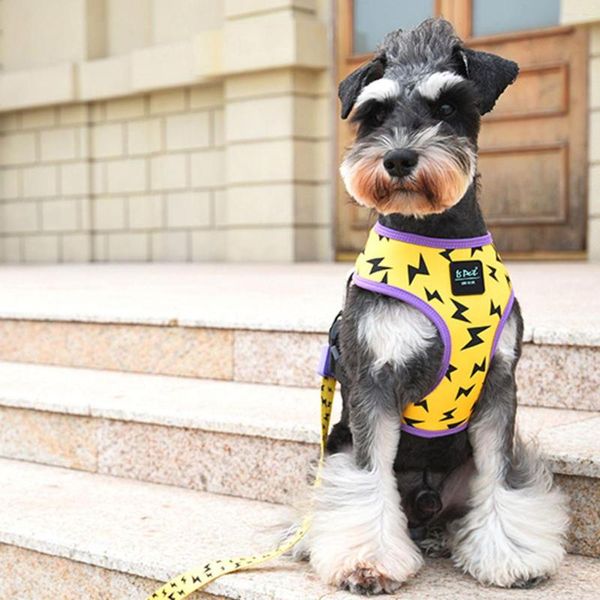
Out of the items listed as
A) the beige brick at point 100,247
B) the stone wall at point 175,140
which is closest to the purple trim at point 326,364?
the stone wall at point 175,140

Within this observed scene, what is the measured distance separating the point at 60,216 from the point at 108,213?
26.5 inches

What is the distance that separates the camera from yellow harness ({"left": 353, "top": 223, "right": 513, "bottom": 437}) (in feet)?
6.42

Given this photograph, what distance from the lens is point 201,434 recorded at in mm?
2775

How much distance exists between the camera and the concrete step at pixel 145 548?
6.65 ft

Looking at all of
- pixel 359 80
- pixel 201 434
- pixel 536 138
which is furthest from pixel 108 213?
pixel 359 80

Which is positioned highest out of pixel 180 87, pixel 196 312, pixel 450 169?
pixel 180 87

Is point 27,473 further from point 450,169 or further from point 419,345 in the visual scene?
point 450,169

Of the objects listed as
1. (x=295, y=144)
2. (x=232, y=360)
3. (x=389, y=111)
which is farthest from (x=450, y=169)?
(x=295, y=144)

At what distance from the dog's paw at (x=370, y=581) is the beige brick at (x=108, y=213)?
8.28m

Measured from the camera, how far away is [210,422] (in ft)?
8.98

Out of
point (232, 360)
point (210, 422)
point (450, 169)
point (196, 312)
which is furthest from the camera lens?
point (196, 312)

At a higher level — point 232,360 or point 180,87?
point 180,87

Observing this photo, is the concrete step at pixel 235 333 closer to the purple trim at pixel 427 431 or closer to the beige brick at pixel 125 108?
the purple trim at pixel 427 431

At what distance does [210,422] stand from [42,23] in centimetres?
837
